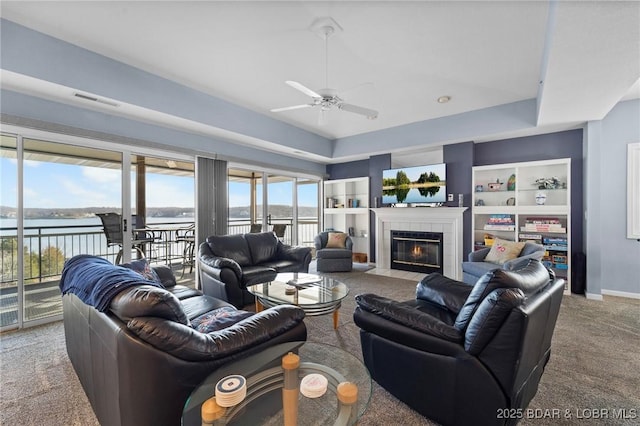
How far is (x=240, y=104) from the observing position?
446 cm

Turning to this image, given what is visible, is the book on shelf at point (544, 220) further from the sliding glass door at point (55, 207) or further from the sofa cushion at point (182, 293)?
the sliding glass door at point (55, 207)

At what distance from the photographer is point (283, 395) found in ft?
4.16

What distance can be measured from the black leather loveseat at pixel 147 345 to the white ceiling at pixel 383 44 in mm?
2237

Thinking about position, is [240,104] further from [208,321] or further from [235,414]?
[235,414]

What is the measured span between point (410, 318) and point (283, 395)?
33.2 inches

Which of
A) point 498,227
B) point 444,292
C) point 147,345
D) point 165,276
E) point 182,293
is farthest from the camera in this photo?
point 498,227

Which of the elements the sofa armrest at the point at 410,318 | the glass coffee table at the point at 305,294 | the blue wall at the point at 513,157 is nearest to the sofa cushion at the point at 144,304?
the sofa armrest at the point at 410,318

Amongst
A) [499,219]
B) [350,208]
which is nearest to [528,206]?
[499,219]

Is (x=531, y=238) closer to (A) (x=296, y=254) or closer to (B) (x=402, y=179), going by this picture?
(B) (x=402, y=179)

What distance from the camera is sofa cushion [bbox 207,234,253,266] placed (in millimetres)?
4094

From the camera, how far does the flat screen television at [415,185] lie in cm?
537

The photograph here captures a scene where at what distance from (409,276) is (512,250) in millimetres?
1813

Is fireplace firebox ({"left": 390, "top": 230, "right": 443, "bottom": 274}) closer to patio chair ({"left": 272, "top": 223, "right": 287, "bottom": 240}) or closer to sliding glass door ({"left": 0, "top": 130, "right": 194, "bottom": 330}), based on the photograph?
patio chair ({"left": 272, "top": 223, "right": 287, "bottom": 240})

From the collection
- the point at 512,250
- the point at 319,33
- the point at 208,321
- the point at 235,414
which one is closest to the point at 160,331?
the point at 235,414
